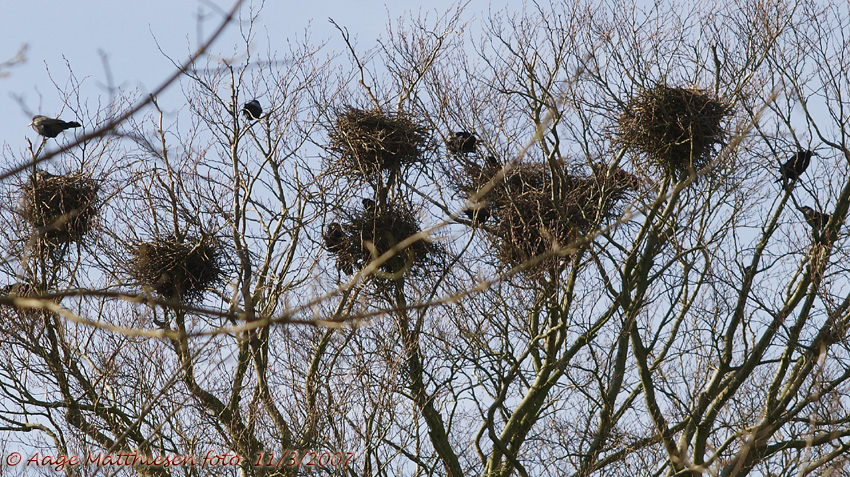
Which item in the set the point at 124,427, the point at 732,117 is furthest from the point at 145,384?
the point at 732,117

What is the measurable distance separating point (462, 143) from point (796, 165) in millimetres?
2586

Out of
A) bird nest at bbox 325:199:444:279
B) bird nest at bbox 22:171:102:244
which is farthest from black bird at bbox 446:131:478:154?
bird nest at bbox 22:171:102:244

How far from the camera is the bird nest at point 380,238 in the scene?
7.74 metres

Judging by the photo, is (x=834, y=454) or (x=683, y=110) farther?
(x=683, y=110)

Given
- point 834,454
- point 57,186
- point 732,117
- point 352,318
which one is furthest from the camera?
point 57,186

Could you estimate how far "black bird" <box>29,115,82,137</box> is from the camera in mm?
8523

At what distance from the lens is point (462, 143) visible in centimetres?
787

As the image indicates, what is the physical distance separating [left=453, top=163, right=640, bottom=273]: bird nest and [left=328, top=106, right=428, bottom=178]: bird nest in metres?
0.46

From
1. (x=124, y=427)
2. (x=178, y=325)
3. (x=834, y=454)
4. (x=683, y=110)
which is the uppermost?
(x=178, y=325)

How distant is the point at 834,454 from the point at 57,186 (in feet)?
20.4

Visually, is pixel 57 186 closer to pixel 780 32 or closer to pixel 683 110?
pixel 683 110

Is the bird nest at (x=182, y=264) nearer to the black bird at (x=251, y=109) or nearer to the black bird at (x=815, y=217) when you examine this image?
the black bird at (x=251, y=109)

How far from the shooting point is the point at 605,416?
25.2ft

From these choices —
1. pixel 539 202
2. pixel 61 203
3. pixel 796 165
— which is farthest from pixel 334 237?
pixel 796 165
